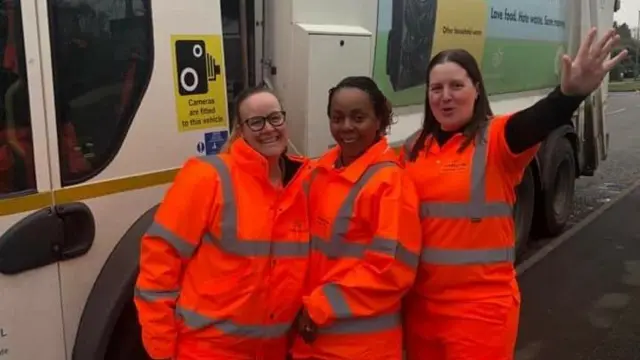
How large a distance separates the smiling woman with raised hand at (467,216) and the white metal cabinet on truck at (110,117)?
3.50 feet

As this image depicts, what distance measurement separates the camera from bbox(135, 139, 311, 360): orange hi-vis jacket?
89.7 inches

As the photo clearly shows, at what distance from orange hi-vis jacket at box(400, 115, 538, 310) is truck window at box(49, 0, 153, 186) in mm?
1149

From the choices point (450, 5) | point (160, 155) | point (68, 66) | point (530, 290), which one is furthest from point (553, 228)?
point (68, 66)

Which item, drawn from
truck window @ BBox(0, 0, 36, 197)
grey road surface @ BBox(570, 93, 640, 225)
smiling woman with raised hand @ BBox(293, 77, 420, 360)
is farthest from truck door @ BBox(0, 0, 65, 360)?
grey road surface @ BBox(570, 93, 640, 225)

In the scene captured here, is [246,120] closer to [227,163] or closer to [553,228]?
[227,163]

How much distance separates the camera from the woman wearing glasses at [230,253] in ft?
7.48

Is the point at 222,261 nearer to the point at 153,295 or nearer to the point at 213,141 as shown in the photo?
the point at 153,295

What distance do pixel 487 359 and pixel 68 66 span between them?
1.69 meters

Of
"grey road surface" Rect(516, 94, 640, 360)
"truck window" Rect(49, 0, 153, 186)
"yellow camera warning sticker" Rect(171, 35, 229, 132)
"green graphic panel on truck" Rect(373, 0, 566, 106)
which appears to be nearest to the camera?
"truck window" Rect(49, 0, 153, 186)

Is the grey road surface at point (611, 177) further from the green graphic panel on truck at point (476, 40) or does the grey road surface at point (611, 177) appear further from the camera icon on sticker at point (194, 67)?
the camera icon on sticker at point (194, 67)

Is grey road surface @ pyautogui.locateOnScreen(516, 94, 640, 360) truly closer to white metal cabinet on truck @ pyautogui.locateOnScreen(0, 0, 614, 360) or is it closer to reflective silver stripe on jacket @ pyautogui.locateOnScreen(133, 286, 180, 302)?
white metal cabinet on truck @ pyautogui.locateOnScreen(0, 0, 614, 360)

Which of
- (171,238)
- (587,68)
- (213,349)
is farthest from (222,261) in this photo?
(587,68)

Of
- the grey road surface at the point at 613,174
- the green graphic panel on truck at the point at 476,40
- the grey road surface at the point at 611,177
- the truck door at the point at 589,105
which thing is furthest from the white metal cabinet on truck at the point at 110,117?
the grey road surface at the point at 613,174

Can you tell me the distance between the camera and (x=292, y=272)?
7.80 ft
